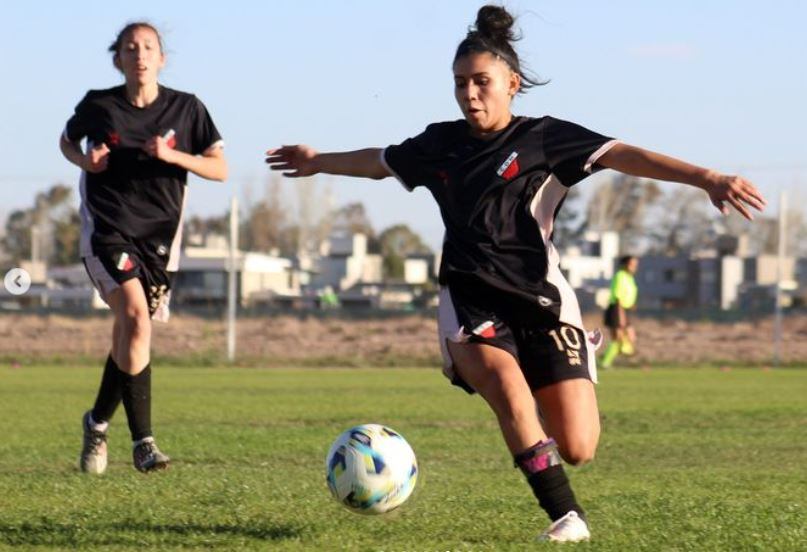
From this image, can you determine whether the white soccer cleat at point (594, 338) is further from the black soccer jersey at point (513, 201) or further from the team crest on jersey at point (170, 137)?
the team crest on jersey at point (170, 137)

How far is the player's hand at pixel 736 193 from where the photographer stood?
17.4 ft

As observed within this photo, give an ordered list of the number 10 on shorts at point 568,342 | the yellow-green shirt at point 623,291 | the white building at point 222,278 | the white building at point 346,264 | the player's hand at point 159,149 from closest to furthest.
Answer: the number 10 on shorts at point 568,342 → the player's hand at point 159,149 → the yellow-green shirt at point 623,291 → the white building at point 222,278 → the white building at point 346,264

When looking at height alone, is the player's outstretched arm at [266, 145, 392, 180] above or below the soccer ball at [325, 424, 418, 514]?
above

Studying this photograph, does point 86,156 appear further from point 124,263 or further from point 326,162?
point 326,162

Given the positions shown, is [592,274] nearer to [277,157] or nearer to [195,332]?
[195,332]

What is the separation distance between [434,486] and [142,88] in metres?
2.60

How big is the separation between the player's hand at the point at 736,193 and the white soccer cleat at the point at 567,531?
1.27 meters

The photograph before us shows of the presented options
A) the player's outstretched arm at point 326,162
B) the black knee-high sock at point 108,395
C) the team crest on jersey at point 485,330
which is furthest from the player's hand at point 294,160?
the black knee-high sock at point 108,395

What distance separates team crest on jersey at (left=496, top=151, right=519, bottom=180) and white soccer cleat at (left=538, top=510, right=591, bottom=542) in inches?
51.9

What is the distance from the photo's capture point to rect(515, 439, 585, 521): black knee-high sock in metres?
5.63

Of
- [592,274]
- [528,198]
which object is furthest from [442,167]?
[592,274]

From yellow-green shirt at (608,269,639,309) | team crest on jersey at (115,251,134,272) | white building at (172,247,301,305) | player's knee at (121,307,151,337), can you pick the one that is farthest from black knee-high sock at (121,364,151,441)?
white building at (172,247,301,305)

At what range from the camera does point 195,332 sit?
36906 millimetres

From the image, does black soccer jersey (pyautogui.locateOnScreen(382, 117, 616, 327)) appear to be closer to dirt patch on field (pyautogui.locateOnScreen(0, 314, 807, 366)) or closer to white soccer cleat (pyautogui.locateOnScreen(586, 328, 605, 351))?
white soccer cleat (pyautogui.locateOnScreen(586, 328, 605, 351))
